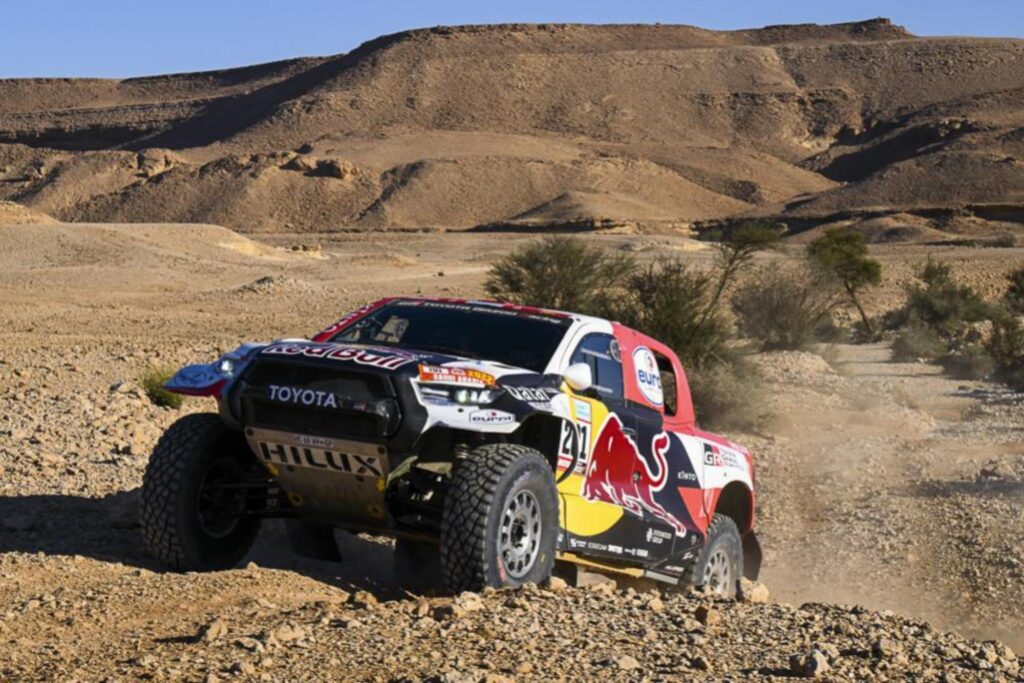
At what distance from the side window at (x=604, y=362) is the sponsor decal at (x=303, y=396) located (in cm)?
160

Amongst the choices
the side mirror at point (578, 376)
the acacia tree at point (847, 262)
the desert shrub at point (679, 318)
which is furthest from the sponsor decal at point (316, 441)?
the acacia tree at point (847, 262)

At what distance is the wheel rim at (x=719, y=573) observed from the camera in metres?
9.78

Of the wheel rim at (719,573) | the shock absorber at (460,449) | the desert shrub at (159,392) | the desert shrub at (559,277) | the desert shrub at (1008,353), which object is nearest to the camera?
the shock absorber at (460,449)

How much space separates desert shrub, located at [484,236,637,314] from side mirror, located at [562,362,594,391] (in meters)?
16.5

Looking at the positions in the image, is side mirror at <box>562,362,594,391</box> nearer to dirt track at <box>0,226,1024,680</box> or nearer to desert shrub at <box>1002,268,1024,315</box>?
dirt track at <box>0,226,1024,680</box>

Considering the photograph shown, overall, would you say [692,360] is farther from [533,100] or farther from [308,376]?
[533,100]

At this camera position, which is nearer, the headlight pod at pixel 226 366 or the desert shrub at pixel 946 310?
the headlight pod at pixel 226 366

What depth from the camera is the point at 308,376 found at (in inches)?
306

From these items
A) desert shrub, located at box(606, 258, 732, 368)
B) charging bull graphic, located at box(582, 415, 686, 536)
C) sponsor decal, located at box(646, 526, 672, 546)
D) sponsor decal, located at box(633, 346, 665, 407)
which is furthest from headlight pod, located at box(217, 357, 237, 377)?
desert shrub, located at box(606, 258, 732, 368)

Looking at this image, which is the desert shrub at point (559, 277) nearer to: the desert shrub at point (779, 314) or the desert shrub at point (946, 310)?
the desert shrub at point (779, 314)

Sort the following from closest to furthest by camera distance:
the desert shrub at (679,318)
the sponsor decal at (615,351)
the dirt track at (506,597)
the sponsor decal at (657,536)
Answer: the dirt track at (506,597) → the sponsor decal at (657,536) → the sponsor decal at (615,351) → the desert shrub at (679,318)

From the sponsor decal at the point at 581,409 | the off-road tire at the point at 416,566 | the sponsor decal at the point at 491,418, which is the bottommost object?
the off-road tire at the point at 416,566

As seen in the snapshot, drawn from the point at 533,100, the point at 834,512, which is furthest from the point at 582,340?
the point at 533,100

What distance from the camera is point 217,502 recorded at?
8.40 metres
